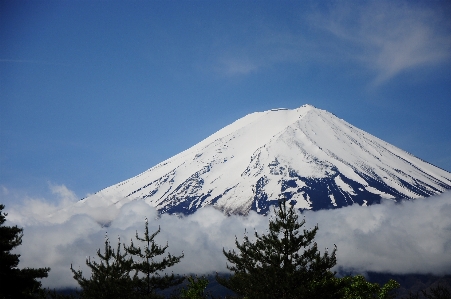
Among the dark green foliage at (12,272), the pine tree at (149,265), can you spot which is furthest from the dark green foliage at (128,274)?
the dark green foliage at (12,272)

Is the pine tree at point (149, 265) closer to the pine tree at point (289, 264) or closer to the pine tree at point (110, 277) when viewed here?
the pine tree at point (110, 277)

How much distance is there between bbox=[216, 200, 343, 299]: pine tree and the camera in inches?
1007

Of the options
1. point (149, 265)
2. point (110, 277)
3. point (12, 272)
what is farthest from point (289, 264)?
point (12, 272)

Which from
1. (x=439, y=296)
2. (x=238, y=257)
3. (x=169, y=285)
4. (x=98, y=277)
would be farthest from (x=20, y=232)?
(x=439, y=296)

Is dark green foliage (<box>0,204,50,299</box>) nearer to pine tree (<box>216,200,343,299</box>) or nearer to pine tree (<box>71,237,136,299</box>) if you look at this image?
pine tree (<box>71,237,136,299</box>)

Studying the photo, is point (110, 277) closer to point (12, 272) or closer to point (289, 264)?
point (12, 272)

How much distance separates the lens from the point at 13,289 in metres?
22.9

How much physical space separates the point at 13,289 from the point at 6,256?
5.45 feet

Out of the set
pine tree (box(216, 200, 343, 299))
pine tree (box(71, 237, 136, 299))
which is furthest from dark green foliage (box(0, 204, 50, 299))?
pine tree (box(216, 200, 343, 299))

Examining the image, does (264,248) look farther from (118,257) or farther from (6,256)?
(6,256)

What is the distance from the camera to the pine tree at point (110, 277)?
24.9 m

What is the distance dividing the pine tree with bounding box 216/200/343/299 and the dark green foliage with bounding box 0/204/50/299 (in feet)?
36.8

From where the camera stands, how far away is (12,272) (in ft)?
76.2

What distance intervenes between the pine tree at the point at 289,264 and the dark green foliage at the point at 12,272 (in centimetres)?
1123
